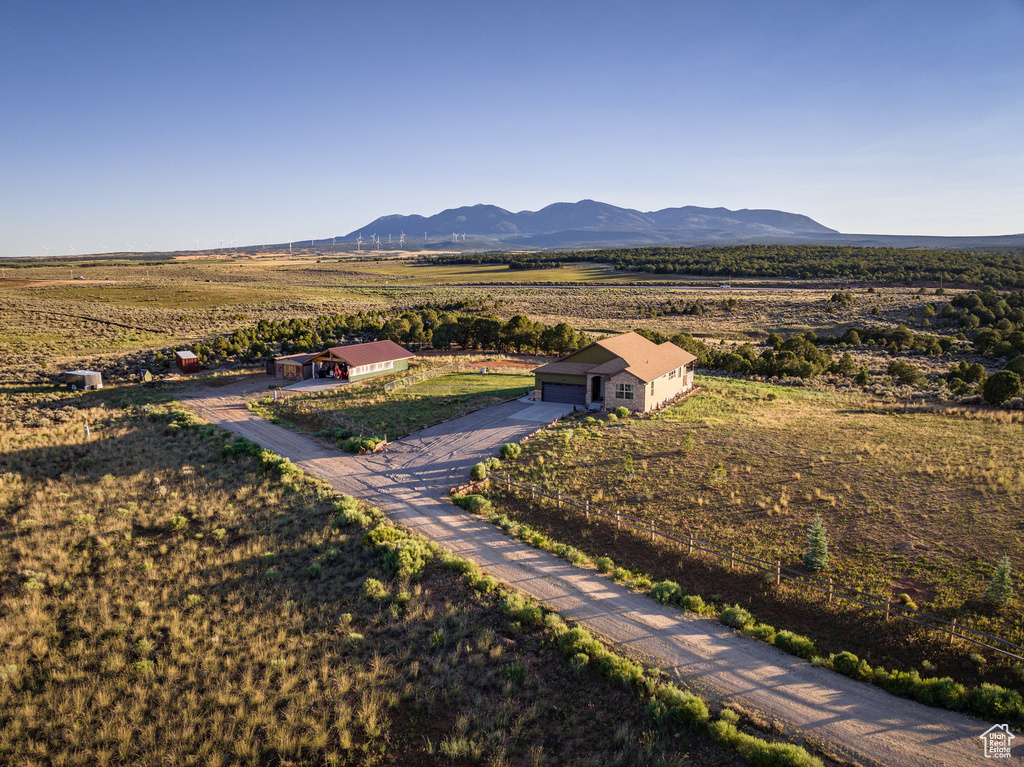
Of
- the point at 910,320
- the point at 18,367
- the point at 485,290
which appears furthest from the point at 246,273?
the point at 910,320

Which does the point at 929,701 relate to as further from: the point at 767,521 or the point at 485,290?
the point at 485,290

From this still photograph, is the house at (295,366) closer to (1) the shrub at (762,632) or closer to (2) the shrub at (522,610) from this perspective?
(2) the shrub at (522,610)

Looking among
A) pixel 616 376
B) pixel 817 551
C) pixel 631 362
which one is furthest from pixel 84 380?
pixel 817 551

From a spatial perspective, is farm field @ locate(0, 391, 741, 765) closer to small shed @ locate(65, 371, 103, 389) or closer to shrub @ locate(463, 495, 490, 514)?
shrub @ locate(463, 495, 490, 514)

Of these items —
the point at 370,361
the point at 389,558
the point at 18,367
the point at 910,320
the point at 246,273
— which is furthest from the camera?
the point at 246,273

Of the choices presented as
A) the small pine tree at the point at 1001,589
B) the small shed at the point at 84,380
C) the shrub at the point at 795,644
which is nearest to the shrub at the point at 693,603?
the shrub at the point at 795,644

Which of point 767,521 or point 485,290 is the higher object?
point 485,290

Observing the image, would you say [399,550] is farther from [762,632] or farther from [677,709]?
[762,632]
